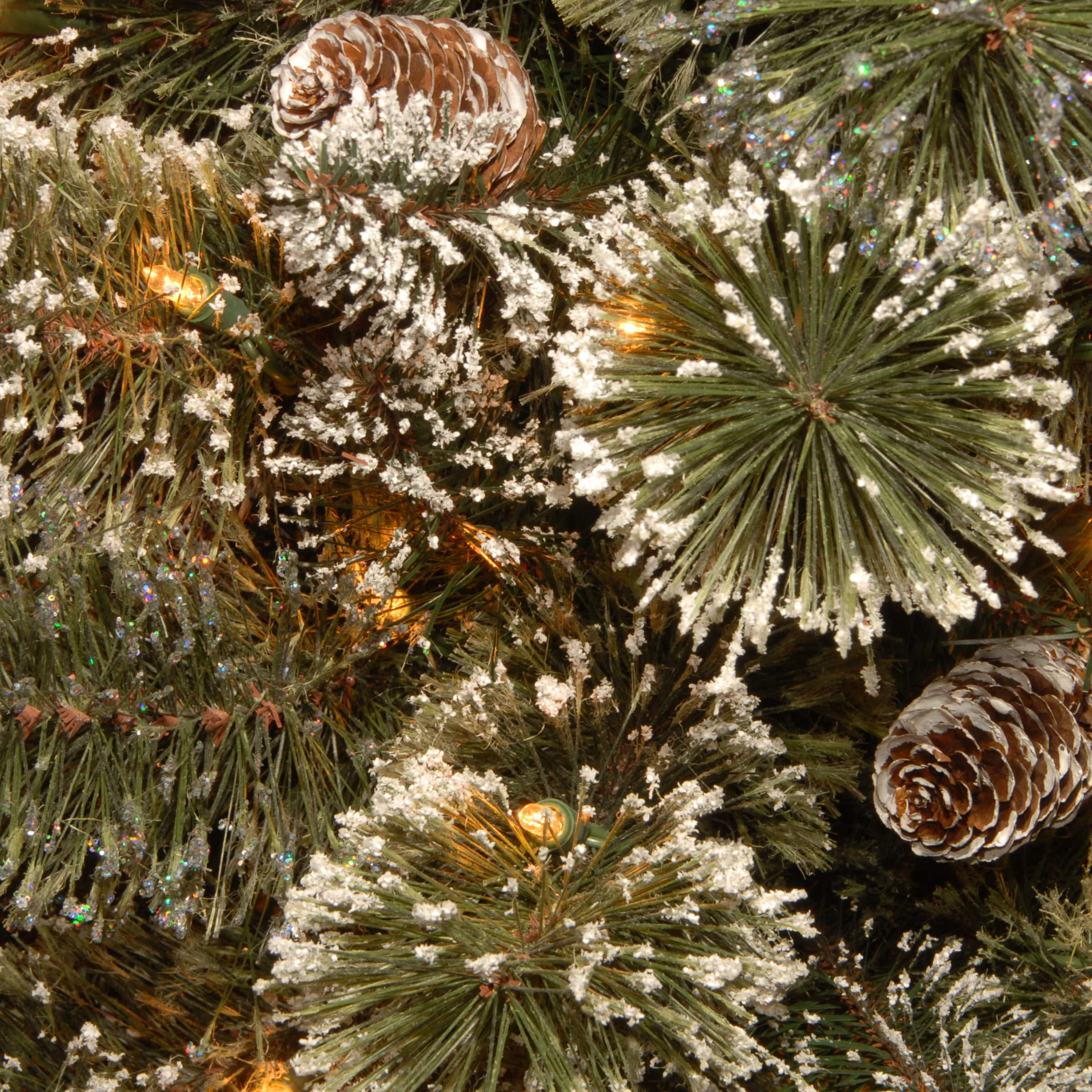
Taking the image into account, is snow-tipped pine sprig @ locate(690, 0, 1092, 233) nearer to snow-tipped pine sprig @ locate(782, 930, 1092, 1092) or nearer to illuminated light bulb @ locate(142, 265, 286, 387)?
illuminated light bulb @ locate(142, 265, 286, 387)

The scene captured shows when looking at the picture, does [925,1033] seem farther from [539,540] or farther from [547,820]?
[539,540]

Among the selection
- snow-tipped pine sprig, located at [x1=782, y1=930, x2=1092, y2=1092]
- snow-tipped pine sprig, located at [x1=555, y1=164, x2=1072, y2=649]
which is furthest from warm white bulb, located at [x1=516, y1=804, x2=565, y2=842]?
snow-tipped pine sprig, located at [x1=782, y1=930, x2=1092, y2=1092]

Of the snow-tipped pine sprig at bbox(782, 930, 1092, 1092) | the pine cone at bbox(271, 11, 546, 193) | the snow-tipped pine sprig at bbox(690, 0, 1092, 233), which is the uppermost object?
the pine cone at bbox(271, 11, 546, 193)

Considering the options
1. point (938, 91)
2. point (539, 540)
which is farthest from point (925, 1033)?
point (938, 91)

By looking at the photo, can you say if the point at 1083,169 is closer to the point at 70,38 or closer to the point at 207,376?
the point at 207,376

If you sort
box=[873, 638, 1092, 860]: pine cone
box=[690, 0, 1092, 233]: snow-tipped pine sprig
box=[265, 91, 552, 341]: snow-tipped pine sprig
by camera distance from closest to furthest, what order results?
box=[690, 0, 1092, 233]: snow-tipped pine sprig → box=[265, 91, 552, 341]: snow-tipped pine sprig → box=[873, 638, 1092, 860]: pine cone

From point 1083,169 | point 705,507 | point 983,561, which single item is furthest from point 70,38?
point 983,561
